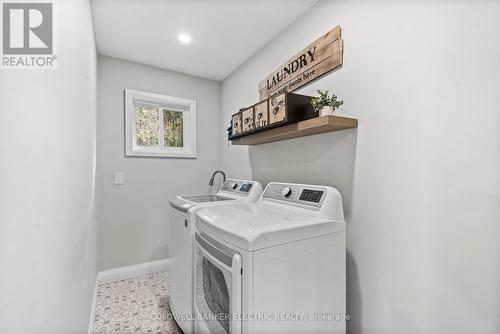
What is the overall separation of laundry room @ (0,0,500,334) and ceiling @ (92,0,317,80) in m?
0.02

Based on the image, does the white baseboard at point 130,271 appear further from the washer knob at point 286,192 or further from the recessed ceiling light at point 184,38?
the recessed ceiling light at point 184,38

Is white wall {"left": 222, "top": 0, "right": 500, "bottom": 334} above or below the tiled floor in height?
above

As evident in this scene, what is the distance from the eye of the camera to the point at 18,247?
49 centimetres

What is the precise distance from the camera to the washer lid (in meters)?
0.97

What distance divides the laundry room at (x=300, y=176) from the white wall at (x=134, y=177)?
14.0 inches

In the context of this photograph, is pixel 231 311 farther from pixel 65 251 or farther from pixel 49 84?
pixel 49 84

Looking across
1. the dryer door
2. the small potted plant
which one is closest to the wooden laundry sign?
the small potted plant

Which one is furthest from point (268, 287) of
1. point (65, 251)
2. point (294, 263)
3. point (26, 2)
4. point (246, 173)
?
point (246, 173)

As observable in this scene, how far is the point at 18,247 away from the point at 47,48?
0.62 metres

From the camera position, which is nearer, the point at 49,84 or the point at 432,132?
the point at 49,84

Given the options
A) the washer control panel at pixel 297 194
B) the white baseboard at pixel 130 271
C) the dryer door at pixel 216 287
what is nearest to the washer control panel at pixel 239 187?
the washer control panel at pixel 297 194

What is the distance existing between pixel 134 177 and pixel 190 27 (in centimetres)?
161

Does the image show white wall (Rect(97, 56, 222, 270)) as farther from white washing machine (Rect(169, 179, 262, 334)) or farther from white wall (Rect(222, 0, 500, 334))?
white wall (Rect(222, 0, 500, 334))

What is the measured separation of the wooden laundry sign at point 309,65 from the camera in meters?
1.49
